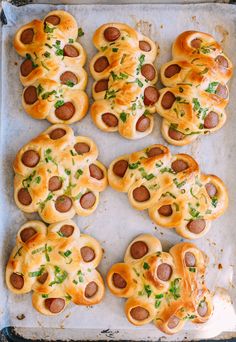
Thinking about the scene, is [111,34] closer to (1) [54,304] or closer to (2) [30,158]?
(2) [30,158]

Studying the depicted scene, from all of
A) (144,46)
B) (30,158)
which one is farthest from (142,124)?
(30,158)

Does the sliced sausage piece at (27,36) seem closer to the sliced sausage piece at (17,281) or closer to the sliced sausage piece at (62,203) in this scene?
the sliced sausage piece at (62,203)

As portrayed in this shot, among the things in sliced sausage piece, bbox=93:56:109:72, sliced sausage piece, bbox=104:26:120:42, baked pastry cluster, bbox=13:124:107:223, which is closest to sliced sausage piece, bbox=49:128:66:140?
baked pastry cluster, bbox=13:124:107:223

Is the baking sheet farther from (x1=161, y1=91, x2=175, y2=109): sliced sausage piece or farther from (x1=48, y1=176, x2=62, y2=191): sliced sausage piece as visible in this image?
(x1=48, y1=176, x2=62, y2=191): sliced sausage piece

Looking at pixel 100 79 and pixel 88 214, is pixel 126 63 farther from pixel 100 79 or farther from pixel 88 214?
pixel 88 214

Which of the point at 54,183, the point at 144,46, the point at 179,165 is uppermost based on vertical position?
the point at 144,46

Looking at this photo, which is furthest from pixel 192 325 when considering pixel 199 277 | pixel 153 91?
pixel 153 91
